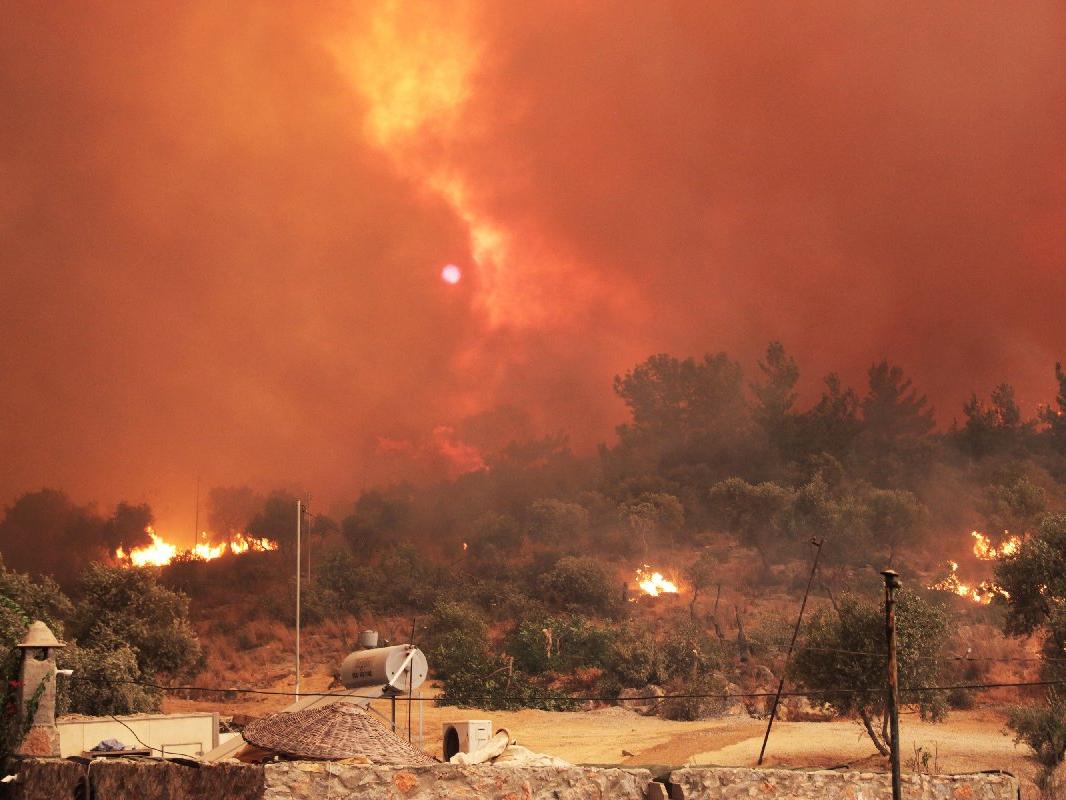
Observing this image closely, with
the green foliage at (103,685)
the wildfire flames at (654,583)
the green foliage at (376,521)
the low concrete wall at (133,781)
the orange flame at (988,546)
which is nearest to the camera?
the low concrete wall at (133,781)

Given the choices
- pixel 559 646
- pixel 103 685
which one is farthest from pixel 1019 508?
pixel 103 685

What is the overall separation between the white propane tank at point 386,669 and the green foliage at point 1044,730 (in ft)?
65.5

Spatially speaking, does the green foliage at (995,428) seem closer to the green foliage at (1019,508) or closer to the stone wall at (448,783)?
the green foliage at (1019,508)

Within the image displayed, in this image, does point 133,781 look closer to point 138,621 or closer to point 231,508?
point 138,621

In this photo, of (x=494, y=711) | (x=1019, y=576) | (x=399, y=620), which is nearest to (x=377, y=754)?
(x=494, y=711)

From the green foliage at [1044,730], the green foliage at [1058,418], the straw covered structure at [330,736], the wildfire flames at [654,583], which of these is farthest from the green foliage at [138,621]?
the green foliage at [1058,418]

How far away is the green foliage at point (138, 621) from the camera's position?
4212 centimetres

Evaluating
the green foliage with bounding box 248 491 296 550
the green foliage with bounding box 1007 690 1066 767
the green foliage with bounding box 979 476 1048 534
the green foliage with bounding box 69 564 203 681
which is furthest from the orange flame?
the green foliage with bounding box 248 491 296 550

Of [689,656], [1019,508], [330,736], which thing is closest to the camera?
[330,736]

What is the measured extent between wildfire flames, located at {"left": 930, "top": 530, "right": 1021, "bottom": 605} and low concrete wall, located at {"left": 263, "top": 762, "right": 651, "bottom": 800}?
46.0 m

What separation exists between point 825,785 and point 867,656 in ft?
67.4

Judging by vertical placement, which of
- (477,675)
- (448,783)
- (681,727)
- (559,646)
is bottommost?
(681,727)

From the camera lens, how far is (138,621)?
43.4m

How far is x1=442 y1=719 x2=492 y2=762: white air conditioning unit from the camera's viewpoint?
15039 millimetres
